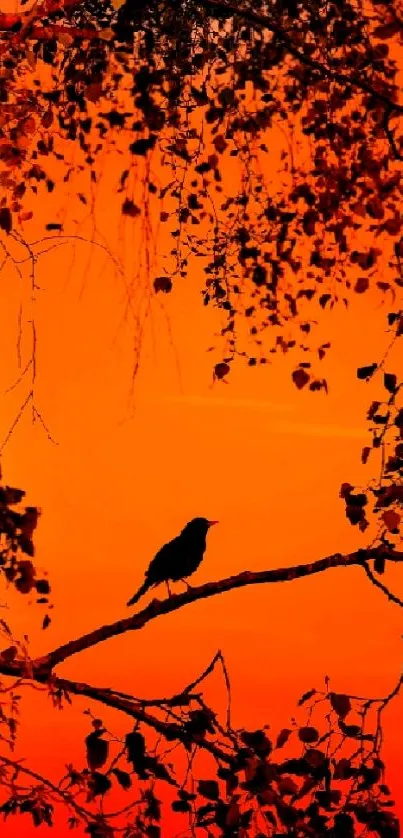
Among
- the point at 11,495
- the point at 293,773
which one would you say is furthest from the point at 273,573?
the point at 11,495

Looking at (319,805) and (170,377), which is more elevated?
(170,377)

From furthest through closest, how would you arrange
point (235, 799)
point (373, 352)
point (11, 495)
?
point (373, 352) → point (235, 799) → point (11, 495)

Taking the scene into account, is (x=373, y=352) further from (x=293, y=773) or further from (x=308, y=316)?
(x=293, y=773)

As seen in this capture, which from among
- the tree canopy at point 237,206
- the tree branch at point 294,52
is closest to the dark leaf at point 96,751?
the tree canopy at point 237,206

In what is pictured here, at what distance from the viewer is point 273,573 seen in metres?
2.30

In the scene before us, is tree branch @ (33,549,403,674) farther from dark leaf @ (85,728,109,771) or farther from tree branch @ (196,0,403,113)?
tree branch @ (196,0,403,113)

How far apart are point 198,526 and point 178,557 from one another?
9 centimetres

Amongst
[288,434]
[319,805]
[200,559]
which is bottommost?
[319,805]

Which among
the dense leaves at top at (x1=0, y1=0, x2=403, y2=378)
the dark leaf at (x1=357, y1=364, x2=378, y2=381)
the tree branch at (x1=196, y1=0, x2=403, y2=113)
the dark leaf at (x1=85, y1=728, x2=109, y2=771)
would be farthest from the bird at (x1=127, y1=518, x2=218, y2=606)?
the tree branch at (x1=196, y1=0, x2=403, y2=113)

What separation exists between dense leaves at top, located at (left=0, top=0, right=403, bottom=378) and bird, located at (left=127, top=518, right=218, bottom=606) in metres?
0.46

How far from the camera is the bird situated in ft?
9.85

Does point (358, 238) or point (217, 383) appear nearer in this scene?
point (358, 238)

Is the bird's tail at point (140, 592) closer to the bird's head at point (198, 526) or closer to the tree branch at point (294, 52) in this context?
the bird's head at point (198, 526)

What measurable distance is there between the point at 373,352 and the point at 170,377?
1.68 feet
